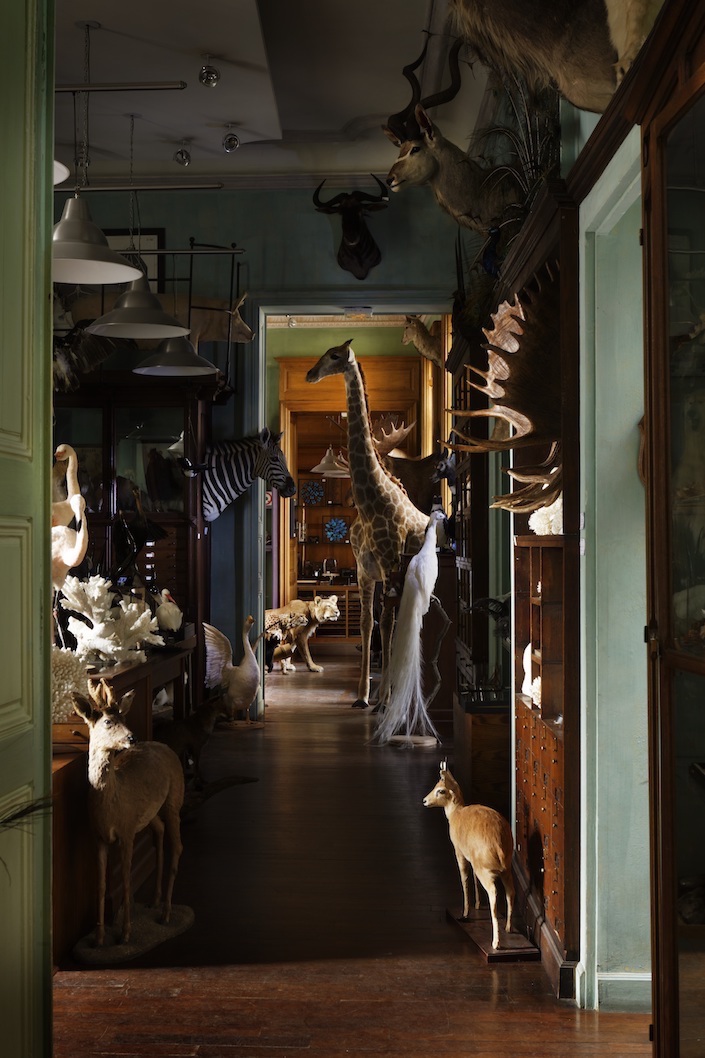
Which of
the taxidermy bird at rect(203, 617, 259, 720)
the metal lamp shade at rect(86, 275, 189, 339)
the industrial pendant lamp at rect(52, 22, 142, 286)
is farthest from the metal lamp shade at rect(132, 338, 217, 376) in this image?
the taxidermy bird at rect(203, 617, 259, 720)

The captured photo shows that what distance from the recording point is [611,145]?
2.30 m

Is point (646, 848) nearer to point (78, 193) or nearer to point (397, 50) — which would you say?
point (78, 193)

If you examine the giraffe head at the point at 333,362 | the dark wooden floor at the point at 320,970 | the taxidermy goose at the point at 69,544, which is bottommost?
the dark wooden floor at the point at 320,970

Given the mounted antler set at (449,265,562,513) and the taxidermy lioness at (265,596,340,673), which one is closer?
the mounted antler set at (449,265,562,513)

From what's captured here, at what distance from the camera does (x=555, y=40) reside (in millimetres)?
2393

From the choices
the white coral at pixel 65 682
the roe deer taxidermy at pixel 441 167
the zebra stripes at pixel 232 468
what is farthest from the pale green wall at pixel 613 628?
the zebra stripes at pixel 232 468

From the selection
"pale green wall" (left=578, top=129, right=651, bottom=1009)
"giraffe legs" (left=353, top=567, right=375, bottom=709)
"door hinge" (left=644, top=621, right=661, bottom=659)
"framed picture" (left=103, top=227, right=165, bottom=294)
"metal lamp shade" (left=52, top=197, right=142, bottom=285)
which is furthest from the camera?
"giraffe legs" (left=353, top=567, right=375, bottom=709)

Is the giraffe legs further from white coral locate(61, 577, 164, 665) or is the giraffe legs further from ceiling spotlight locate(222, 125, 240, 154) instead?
white coral locate(61, 577, 164, 665)

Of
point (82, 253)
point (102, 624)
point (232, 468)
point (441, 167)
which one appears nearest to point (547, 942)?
point (102, 624)

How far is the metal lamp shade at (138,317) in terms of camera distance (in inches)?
172

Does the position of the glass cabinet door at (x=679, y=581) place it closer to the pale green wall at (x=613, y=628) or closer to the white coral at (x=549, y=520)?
the pale green wall at (x=613, y=628)

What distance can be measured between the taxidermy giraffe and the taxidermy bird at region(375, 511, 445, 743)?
52cm

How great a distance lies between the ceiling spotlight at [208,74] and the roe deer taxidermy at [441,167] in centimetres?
103

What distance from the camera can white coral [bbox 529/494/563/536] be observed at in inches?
119
